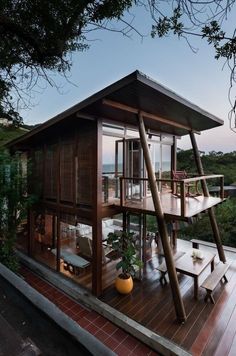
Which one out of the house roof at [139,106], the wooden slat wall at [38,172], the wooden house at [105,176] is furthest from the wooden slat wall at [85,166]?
the wooden slat wall at [38,172]

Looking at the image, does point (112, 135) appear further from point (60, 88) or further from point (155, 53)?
point (155, 53)

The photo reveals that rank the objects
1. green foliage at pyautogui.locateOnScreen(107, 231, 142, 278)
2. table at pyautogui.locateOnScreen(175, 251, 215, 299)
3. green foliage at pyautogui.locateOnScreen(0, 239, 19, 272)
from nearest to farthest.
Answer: table at pyautogui.locateOnScreen(175, 251, 215, 299)
green foliage at pyautogui.locateOnScreen(107, 231, 142, 278)
green foliage at pyautogui.locateOnScreen(0, 239, 19, 272)

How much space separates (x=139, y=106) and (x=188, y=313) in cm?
522

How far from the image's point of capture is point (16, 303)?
111cm

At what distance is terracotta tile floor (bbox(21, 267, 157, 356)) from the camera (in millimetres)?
4184

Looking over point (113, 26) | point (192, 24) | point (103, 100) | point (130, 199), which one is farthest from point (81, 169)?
point (192, 24)

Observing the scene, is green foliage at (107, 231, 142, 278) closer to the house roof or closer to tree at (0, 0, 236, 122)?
the house roof

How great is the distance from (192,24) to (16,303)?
3.40 m

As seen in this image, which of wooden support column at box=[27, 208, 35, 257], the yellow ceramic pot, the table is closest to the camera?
the table

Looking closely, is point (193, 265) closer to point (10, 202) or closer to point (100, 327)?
point (100, 327)

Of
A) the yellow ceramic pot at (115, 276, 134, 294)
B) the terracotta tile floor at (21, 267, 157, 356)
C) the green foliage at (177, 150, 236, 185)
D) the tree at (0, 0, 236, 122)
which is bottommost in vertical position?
the terracotta tile floor at (21, 267, 157, 356)

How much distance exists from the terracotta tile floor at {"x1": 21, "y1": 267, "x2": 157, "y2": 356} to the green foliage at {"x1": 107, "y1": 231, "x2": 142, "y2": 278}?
51.4 inches

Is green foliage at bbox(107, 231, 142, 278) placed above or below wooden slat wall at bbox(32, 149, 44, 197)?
below

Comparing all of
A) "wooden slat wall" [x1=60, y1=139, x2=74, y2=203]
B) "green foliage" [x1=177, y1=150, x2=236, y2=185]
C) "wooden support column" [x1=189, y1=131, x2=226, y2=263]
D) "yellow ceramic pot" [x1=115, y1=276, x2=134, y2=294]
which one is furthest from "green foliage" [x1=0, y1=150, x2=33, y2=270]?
"green foliage" [x1=177, y1=150, x2=236, y2=185]
